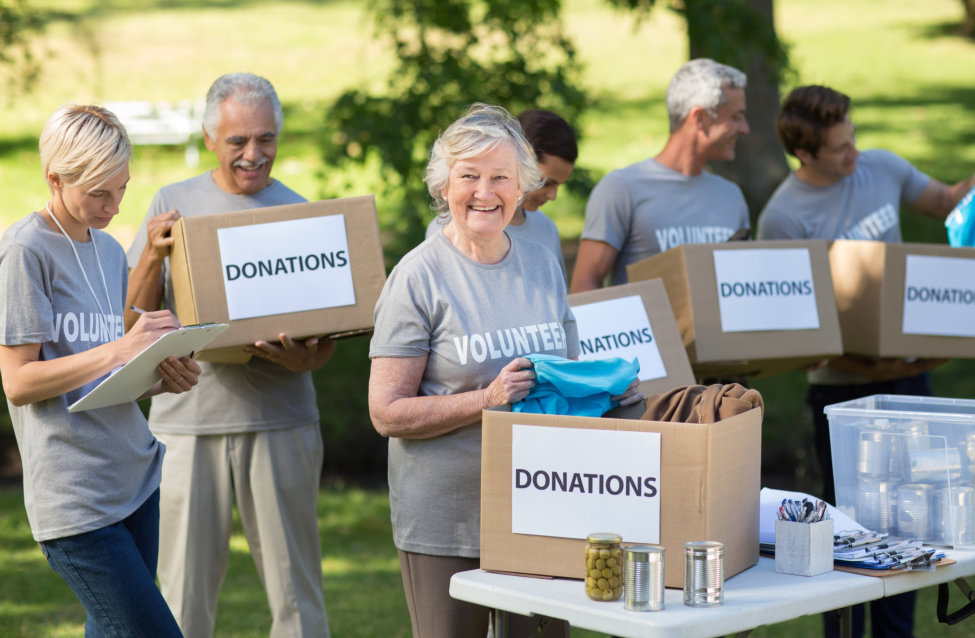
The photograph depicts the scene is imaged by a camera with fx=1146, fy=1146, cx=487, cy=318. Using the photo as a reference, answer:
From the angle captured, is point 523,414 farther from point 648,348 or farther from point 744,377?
point 744,377

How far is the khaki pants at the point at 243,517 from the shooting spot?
11.6 feet

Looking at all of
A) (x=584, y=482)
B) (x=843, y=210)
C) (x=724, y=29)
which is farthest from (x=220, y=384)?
(x=724, y=29)

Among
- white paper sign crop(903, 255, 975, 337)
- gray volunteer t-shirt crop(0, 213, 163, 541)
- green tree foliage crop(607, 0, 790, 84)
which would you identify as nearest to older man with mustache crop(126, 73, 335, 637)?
gray volunteer t-shirt crop(0, 213, 163, 541)

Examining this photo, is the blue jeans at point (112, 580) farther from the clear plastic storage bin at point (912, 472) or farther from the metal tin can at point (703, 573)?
the clear plastic storage bin at point (912, 472)

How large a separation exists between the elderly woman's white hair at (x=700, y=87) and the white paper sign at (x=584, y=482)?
1949 mm

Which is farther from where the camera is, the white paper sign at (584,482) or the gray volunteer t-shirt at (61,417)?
the gray volunteer t-shirt at (61,417)

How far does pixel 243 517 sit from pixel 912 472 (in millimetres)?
2039

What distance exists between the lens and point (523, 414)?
7.79 ft

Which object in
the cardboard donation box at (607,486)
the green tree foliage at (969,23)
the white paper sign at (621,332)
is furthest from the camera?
the green tree foliage at (969,23)

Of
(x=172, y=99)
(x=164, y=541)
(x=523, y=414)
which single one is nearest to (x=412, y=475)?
(x=523, y=414)

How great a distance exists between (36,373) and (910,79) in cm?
1629

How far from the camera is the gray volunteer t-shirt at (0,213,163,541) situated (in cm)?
250

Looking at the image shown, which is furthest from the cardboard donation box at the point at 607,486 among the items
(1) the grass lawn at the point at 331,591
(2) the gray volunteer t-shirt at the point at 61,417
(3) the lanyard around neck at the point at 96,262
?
(1) the grass lawn at the point at 331,591

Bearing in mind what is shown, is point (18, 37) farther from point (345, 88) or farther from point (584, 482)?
point (584, 482)
